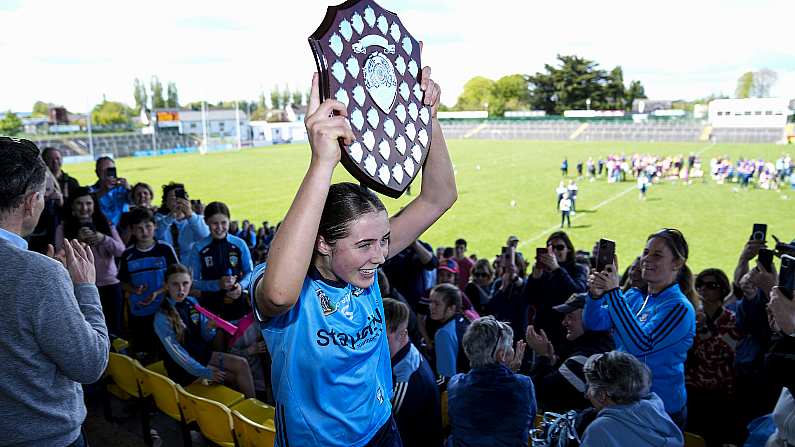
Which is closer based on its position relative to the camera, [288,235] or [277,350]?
[288,235]

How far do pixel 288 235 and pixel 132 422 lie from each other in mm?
4432

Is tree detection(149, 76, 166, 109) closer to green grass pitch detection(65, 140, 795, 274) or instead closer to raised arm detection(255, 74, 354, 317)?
green grass pitch detection(65, 140, 795, 274)

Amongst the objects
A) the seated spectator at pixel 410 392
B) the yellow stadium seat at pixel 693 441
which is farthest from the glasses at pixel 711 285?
the seated spectator at pixel 410 392

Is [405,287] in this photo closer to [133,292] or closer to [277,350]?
[133,292]

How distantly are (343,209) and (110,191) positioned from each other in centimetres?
818

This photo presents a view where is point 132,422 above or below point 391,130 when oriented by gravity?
below

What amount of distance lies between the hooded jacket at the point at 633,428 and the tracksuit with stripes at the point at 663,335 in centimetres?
53

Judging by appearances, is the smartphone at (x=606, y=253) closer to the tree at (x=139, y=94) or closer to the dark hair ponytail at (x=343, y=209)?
the dark hair ponytail at (x=343, y=209)

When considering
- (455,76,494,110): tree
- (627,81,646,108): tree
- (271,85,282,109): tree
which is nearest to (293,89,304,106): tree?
(271,85,282,109): tree

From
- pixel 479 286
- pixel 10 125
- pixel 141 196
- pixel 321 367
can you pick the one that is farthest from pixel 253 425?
pixel 10 125

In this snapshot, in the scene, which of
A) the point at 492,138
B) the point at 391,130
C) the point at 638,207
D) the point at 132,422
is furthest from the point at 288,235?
the point at 492,138

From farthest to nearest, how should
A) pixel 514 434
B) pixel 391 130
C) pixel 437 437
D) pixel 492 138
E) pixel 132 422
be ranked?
1. pixel 492 138
2. pixel 132 422
3. pixel 437 437
4. pixel 514 434
5. pixel 391 130

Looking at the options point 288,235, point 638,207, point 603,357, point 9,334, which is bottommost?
point 638,207

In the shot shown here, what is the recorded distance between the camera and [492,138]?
67312mm
